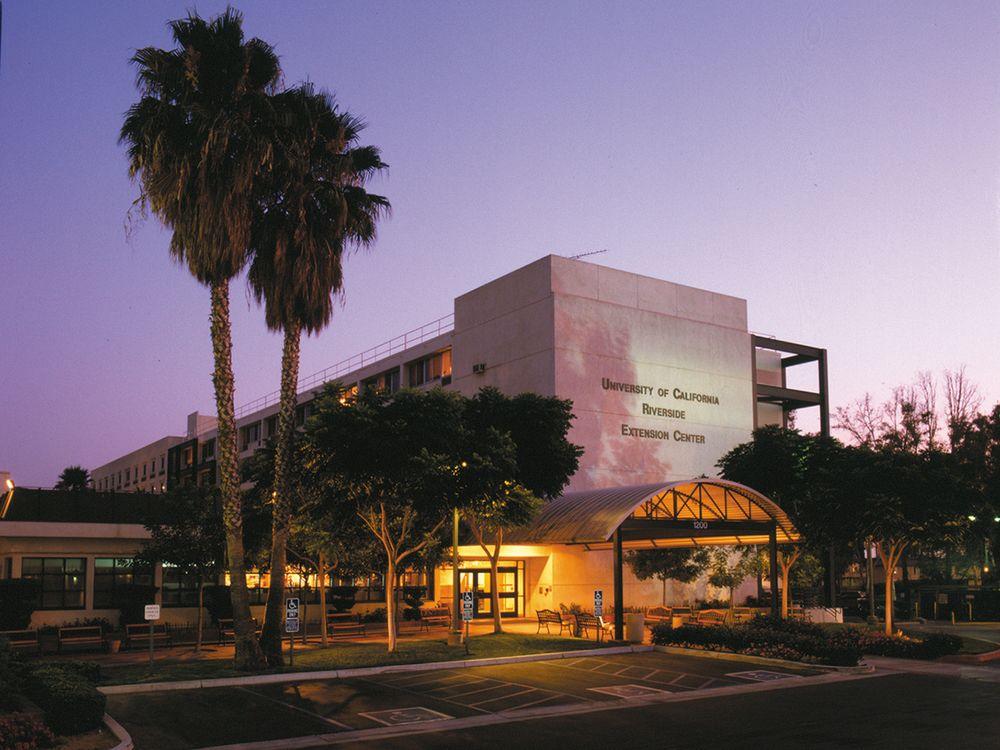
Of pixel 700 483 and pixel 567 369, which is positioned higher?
pixel 567 369

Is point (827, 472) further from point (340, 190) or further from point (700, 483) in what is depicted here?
point (340, 190)

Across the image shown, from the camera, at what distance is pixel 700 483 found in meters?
30.9

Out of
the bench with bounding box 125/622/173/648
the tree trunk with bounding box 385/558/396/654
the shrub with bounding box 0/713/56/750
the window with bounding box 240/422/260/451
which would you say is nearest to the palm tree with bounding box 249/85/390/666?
the tree trunk with bounding box 385/558/396/654

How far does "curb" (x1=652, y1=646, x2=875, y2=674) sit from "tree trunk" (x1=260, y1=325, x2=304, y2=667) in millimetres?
11525

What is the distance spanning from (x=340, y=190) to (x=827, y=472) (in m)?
19.9

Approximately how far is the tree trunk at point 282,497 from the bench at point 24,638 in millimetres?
7373

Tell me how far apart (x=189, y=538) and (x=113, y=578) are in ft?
33.2

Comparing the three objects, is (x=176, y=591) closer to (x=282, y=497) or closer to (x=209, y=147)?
(x=282, y=497)

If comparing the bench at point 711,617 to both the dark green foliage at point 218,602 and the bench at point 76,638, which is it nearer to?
the dark green foliage at point 218,602

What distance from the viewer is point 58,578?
3462 cm

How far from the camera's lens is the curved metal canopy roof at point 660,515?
3050 centimetres

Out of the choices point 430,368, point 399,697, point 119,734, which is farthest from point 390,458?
point 430,368

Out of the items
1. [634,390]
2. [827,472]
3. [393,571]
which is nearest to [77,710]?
[393,571]

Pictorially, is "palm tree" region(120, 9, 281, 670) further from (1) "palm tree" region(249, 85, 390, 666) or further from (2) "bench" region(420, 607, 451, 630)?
(2) "bench" region(420, 607, 451, 630)
